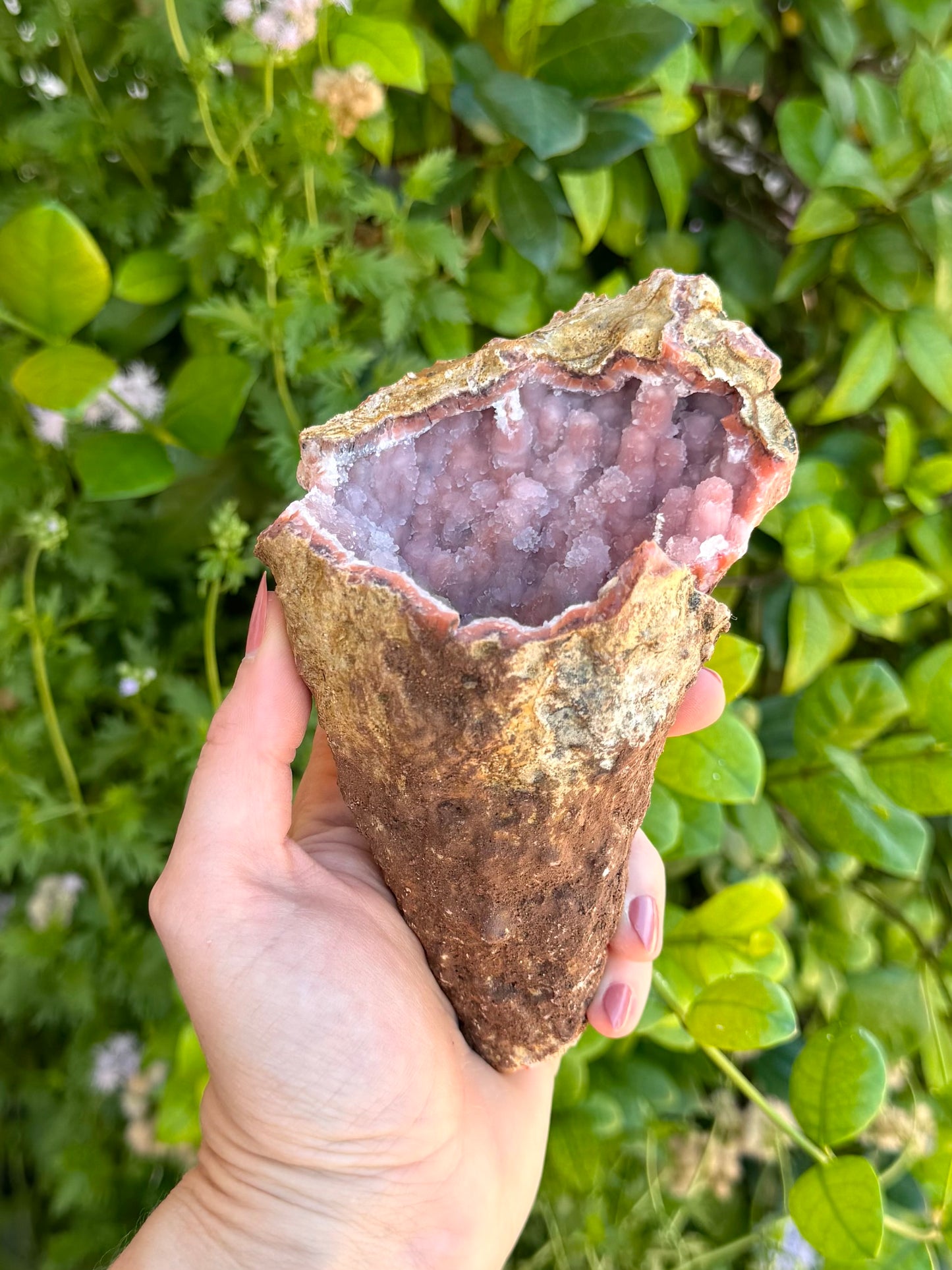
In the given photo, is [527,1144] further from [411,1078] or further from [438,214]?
[438,214]

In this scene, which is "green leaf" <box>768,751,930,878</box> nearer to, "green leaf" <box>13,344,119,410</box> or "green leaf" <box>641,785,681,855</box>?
"green leaf" <box>641,785,681,855</box>

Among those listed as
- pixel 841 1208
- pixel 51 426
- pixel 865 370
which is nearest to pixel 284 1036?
pixel 841 1208

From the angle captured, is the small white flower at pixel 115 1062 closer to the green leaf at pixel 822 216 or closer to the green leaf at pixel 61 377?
the green leaf at pixel 61 377

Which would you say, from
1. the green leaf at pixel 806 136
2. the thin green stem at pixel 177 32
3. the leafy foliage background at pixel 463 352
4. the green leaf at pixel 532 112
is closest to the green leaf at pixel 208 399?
the leafy foliage background at pixel 463 352

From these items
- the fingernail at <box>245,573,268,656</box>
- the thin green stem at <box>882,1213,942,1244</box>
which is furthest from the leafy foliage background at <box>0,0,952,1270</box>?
the fingernail at <box>245,573,268,656</box>

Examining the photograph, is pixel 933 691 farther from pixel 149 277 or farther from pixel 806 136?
pixel 149 277

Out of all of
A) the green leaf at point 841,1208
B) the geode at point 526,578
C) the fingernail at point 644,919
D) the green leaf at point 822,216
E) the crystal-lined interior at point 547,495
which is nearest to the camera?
the geode at point 526,578
